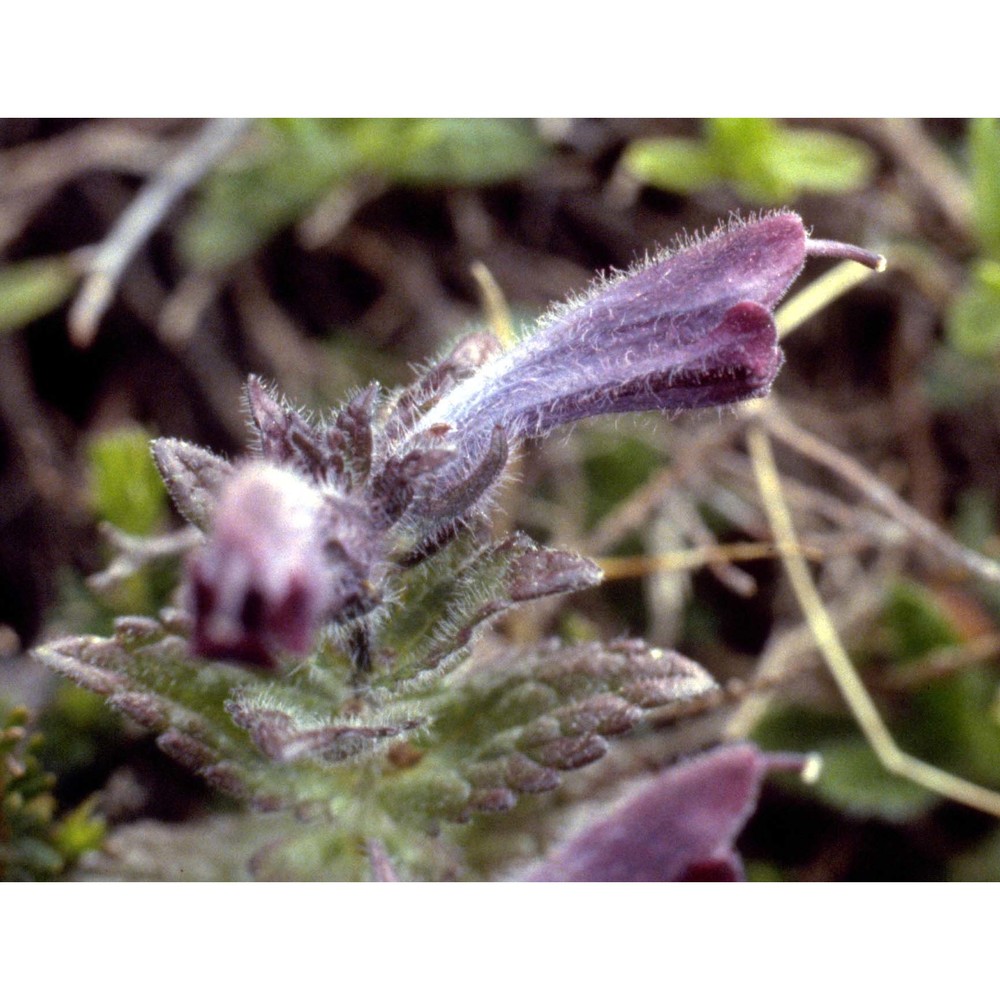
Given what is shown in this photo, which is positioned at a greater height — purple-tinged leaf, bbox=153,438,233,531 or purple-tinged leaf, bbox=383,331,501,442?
purple-tinged leaf, bbox=383,331,501,442

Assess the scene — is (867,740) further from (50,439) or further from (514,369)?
(50,439)

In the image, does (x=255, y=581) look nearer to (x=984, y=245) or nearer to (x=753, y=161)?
(x=753, y=161)

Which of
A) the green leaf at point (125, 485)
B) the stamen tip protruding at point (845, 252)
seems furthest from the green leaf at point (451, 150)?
the stamen tip protruding at point (845, 252)

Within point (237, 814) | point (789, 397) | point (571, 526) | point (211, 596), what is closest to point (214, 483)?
point (211, 596)

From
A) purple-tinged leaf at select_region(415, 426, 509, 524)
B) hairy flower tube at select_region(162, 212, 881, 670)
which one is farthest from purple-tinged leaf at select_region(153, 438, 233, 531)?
purple-tinged leaf at select_region(415, 426, 509, 524)

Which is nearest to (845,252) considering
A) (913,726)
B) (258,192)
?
(913,726)

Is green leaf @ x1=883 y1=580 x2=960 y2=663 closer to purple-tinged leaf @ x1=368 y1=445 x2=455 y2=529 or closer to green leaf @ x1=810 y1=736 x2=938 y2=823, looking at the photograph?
green leaf @ x1=810 y1=736 x2=938 y2=823
